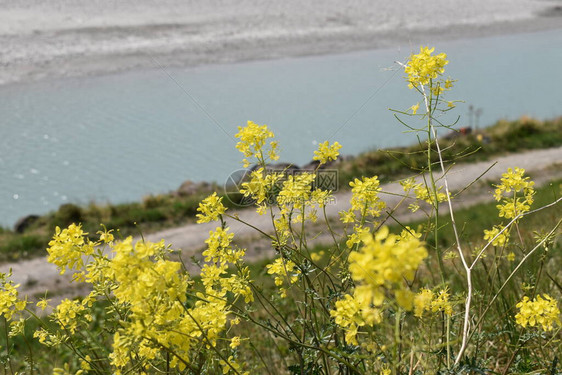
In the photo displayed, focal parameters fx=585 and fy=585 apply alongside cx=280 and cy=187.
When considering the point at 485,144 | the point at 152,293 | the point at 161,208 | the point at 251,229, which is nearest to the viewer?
the point at 152,293

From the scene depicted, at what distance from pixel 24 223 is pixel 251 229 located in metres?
4.84

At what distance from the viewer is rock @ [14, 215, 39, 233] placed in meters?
11.8

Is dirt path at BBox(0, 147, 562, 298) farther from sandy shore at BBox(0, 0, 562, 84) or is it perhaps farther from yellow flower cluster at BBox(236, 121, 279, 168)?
sandy shore at BBox(0, 0, 562, 84)

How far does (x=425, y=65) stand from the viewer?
2.35m

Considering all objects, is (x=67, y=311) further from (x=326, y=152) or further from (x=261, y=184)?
(x=326, y=152)

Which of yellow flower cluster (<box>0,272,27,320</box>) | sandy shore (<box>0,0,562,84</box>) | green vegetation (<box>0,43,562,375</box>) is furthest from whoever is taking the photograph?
sandy shore (<box>0,0,562,84</box>)

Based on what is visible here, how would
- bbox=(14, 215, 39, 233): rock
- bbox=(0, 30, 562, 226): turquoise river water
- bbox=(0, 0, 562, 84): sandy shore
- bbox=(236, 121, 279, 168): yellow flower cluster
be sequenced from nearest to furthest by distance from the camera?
1. bbox=(236, 121, 279, 168): yellow flower cluster
2. bbox=(14, 215, 39, 233): rock
3. bbox=(0, 30, 562, 226): turquoise river water
4. bbox=(0, 0, 562, 84): sandy shore

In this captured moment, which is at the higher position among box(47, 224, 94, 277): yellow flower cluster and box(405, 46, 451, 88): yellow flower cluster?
box(405, 46, 451, 88): yellow flower cluster

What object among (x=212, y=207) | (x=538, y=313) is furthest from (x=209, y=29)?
(x=538, y=313)

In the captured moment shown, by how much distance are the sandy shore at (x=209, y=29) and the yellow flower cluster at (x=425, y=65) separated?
2011cm

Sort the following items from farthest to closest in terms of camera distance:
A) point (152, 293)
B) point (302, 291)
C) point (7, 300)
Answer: point (302, 291) → point (7, 300) → point (152, 293)

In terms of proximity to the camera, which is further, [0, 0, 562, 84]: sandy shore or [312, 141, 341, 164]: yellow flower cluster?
[0, 0, 562, 84]: sandy shore

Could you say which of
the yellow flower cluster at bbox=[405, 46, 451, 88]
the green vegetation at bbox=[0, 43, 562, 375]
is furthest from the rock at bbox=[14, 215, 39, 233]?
the yellow flower cluster at bbox=[405, 46, 451, 88]

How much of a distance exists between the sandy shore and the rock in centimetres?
1006
